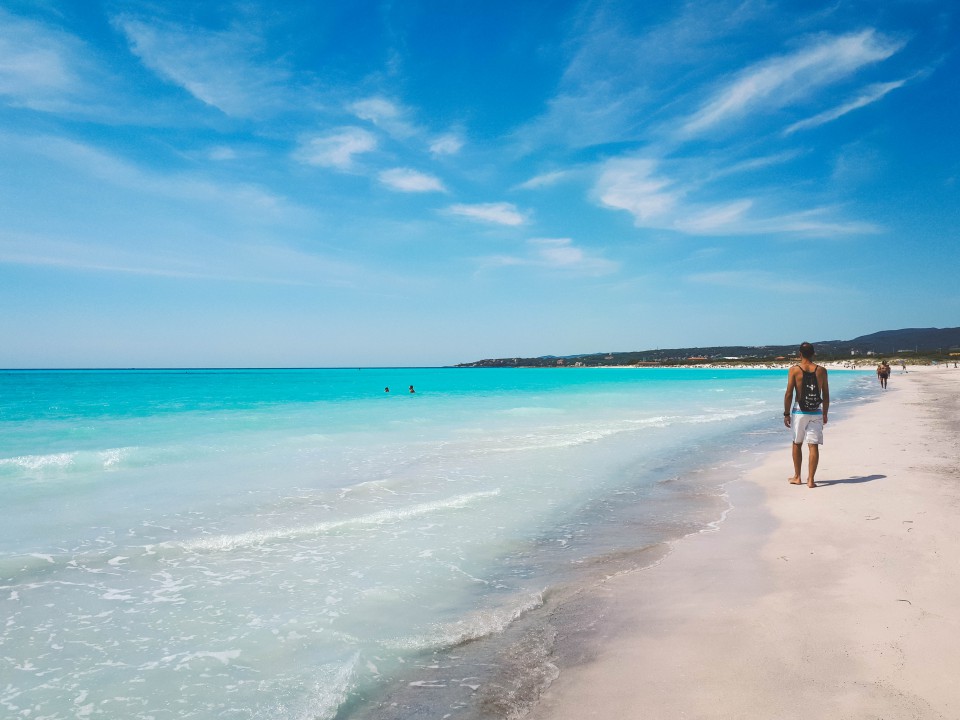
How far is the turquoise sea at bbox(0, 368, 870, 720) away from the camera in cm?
382

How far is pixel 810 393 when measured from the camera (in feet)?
29.2

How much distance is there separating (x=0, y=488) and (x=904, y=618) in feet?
47.8

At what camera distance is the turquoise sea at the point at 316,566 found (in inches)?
150

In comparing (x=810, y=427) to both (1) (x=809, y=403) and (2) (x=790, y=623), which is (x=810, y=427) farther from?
(2) (x=790, y=623)

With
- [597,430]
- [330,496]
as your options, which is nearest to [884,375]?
[597,430]

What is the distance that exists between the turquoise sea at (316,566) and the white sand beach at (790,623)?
492 millimetres

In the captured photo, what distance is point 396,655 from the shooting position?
13.7ft

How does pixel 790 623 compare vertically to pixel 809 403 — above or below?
below

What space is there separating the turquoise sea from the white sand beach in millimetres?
492

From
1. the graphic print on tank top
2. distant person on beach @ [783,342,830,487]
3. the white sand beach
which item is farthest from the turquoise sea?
the graphic print on tank top

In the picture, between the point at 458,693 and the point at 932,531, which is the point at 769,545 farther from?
the point at 458,693

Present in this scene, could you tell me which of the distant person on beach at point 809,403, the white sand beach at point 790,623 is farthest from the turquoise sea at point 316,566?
the distant person on beach at point 809,403

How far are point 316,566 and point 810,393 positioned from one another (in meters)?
8.07

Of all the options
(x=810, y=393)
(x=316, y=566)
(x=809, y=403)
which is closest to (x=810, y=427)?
(x=809, y=403)
